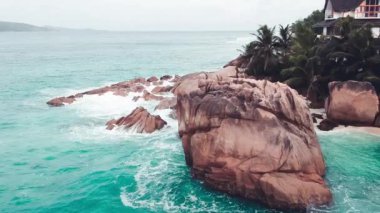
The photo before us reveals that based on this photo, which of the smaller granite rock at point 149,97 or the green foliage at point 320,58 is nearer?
the green foliage at point 320,58

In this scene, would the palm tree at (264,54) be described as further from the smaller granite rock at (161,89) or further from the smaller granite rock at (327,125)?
the smaller granite rock at (327,125)

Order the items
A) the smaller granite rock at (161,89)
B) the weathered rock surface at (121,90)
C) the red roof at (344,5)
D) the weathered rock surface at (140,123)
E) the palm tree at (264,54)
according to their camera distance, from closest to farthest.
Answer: the weathered rock surface at (140,123), the palm tree at (264,54), the weathered rock surface at (121,90), the red roof at (344,5), the smaller granite rock at (161,89)

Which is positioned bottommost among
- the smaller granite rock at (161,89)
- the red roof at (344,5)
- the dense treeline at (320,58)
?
the smaller granite rock at (161,89)

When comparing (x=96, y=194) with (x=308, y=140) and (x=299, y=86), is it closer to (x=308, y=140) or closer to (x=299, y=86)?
(x=308, y=140)

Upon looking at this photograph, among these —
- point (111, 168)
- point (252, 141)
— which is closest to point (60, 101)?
point (111, 168)

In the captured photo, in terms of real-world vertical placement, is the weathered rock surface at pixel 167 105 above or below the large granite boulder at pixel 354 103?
below

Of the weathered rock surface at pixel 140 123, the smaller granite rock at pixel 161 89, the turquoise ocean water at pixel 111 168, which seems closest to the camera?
the turquoise ocean water at pixel 111 168

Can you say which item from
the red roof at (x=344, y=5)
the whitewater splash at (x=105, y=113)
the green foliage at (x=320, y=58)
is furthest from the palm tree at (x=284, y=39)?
the whitewater splash at (x=105, y=113)
